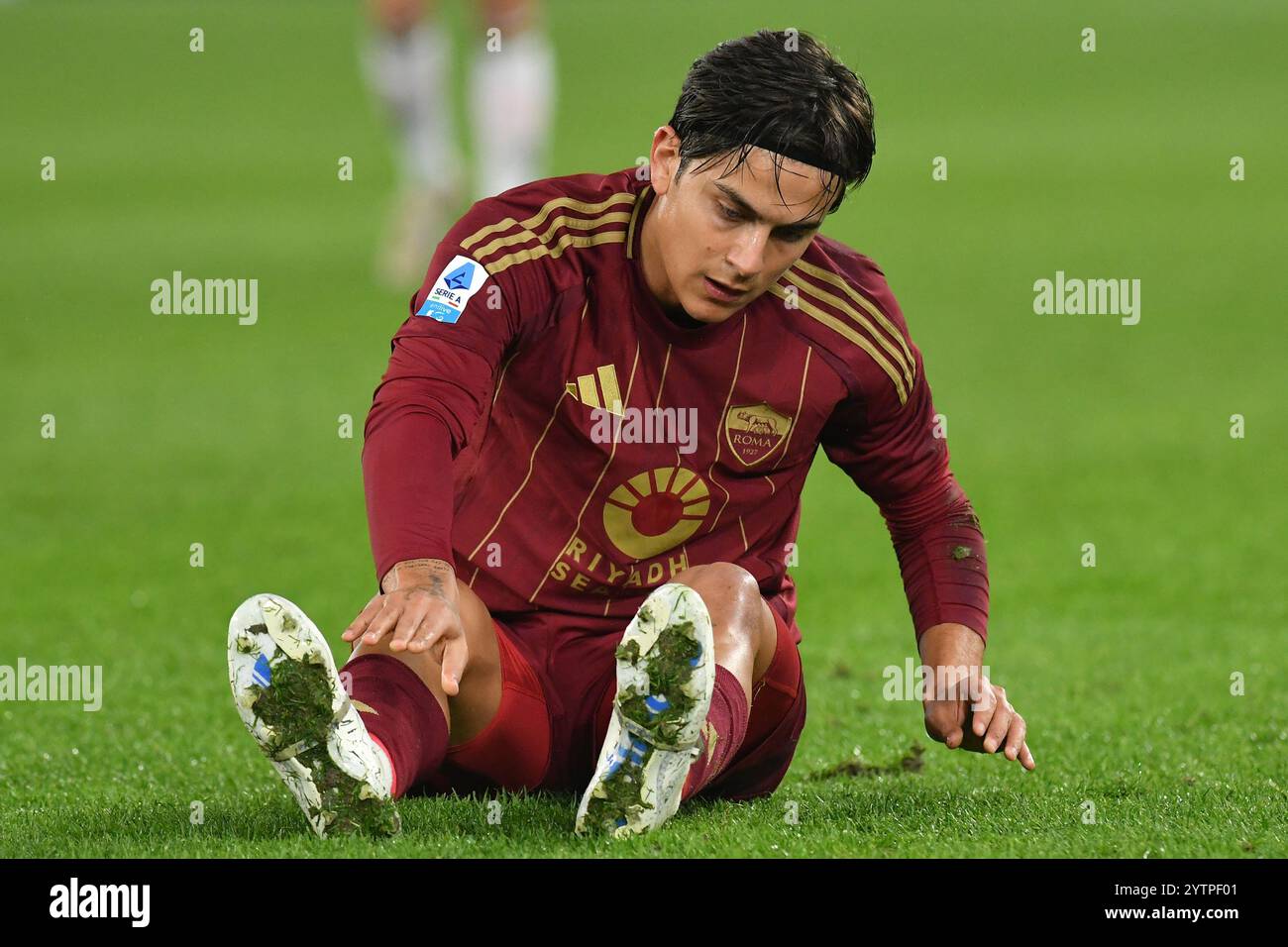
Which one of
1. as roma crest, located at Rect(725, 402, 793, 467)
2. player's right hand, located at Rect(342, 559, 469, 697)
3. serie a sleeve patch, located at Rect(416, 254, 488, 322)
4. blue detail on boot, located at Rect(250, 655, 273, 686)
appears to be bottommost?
blue detail on boot, located at Rect(250, 655, 273, 686)

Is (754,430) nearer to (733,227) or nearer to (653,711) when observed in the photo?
(733,227)

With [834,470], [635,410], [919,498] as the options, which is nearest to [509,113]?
[834,470]

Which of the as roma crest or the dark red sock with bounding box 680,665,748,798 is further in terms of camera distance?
the as roma crest

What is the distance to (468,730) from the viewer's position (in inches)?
146

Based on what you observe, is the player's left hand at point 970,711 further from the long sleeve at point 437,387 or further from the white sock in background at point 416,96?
the white sock in background at point 416,96

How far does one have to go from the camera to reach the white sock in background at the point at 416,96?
13047mm

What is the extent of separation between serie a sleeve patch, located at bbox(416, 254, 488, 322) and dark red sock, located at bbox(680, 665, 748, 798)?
2.64 ft

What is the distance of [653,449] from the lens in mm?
3803

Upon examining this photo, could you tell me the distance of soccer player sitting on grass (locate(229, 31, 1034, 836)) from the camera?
348cm

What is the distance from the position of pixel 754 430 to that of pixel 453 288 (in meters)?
0.67

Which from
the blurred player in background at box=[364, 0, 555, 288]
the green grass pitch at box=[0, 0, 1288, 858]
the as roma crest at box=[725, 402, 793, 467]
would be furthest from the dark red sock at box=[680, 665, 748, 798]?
the blurred player in background at box=[364, 0, 555, 288]

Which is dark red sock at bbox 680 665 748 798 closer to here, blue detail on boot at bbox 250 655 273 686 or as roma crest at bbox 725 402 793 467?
as roma crest at bbox 725 402 793 467
